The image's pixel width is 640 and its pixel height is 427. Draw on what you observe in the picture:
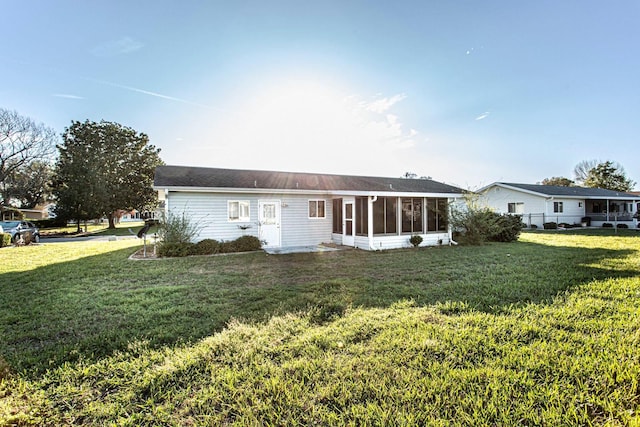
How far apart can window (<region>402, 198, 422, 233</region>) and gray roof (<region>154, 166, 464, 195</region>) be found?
2.53 ft

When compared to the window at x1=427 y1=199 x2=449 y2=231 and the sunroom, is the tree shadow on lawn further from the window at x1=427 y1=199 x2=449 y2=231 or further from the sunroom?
the window at x1=427 y1=199 x2=449 y2=231

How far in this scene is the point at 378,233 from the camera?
12922 mm

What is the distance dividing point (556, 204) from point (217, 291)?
28883mm

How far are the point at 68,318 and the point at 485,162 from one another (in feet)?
78.3

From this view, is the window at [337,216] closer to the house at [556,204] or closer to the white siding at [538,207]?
the house at [556,204]

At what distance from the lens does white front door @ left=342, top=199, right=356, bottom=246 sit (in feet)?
43.9

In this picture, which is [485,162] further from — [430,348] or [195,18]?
[430,348]

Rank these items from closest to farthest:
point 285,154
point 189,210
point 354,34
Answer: point 354,34 → point 189,210 → point 285,154

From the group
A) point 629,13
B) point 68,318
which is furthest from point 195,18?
point 629,13

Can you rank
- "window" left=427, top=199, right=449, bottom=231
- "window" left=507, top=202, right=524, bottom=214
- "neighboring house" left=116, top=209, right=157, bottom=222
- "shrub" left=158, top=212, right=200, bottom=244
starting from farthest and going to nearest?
"neighboring house" left=116, top=209, right=157, bottom=222 → "window" left=507, top=202, right=524, bottom=214 → "window" left=427, top=199, right=449, bottom=231 → "shrub" left=158, top=212, right=200, bottom=244

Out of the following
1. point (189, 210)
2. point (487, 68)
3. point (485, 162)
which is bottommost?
point (189, 210)

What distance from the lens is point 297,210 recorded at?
45.8 ft

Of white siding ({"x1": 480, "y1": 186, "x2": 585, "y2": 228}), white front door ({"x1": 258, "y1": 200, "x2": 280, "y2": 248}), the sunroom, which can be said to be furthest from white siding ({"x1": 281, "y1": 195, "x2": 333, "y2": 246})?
white siding ({"x1": 480, "y1": 186, "x2": 585, "y2": 228})

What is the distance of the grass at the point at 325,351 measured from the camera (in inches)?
97.0
